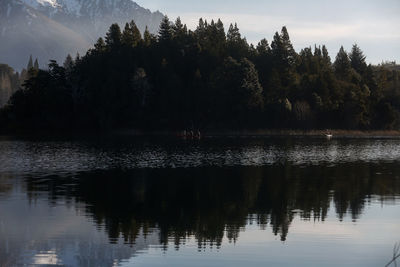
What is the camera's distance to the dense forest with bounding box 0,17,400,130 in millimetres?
153125

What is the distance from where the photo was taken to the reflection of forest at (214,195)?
29797 millimetres

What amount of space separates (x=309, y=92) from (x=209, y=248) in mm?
137567

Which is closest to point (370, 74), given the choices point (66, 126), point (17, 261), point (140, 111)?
point (140, 111)

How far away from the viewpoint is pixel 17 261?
2250 cm

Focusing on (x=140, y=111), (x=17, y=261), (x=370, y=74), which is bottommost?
(x=17, y=261)

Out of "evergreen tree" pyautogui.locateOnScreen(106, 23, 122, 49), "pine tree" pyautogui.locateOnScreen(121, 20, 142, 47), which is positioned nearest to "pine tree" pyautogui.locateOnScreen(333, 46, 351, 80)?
"pine tree" pyautogui.locateOnScreen(121, 20, 142, 47)

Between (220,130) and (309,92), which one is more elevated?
Result: (309,92)

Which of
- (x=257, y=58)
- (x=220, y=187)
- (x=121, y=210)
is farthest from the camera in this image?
Result: (x=257, y=58)

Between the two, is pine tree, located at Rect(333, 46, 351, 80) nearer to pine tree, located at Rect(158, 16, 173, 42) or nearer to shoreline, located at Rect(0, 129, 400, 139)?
shoreline, located at Rect(0, 129, 400, 139)

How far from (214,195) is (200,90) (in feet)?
407

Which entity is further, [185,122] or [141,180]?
[185,122]

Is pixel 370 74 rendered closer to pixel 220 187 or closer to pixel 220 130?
pixel 220 130

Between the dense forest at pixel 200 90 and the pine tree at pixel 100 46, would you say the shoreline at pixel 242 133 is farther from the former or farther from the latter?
the pine tree at pixel 100 46

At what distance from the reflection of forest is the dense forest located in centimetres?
9357
